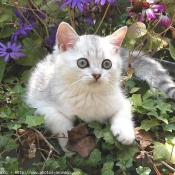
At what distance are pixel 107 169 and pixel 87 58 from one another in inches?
20.0

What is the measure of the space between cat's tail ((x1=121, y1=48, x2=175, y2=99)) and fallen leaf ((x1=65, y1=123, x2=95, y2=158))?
59 cm

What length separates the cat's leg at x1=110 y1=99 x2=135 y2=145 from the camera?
1.56 m

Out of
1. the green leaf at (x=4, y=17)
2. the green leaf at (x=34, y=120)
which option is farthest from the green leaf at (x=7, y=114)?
the green leaf at (x=4, y=17)

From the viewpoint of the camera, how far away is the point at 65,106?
167 centimetres

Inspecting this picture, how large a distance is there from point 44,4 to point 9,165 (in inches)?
48.1

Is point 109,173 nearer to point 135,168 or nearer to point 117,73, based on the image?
point 135,168

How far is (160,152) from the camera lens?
156 cm

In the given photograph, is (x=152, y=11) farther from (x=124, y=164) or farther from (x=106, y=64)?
(x=124, y=164)

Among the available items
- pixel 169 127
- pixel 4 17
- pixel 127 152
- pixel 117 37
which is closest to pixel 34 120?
pixel 127 152

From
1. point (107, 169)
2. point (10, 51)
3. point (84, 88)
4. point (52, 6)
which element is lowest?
point (107, 169)

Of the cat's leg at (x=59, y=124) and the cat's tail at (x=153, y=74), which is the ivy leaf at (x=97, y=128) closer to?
the cat's leg at (x=59, y=124)

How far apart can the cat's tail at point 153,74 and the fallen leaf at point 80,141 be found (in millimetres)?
591

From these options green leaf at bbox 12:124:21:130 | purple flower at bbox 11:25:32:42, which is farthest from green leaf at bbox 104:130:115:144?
purple flower at bbox 11:25:32:42

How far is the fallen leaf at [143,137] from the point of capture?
1652mm
